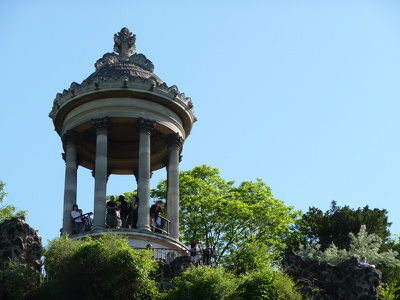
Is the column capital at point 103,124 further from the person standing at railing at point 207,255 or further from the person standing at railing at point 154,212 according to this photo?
the person standing at railing at point 207,255

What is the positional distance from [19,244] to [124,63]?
55.4ft

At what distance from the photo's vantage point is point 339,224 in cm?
7025

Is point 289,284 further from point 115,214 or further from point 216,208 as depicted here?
point 216,208

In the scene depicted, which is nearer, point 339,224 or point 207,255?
point 207,255

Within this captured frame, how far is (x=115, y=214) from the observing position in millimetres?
56281

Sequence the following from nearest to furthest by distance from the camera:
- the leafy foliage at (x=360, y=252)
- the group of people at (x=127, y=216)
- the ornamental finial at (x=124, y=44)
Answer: the group of people at (x=127, y=216), the leafy foliage at (x=360, y=252), the ornamental finial at (x=124, y=44)

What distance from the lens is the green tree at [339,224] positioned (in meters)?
69.2

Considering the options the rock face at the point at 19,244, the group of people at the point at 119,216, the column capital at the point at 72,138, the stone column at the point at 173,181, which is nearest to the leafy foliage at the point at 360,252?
the stone column at the point at 173,181

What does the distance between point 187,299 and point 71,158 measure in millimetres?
16181

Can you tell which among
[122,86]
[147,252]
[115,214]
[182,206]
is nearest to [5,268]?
[147,252]

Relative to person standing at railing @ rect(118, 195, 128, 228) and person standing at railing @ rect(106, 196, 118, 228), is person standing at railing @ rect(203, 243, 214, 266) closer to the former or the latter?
person standing at railing @ rect(106, 196, 118, 228)

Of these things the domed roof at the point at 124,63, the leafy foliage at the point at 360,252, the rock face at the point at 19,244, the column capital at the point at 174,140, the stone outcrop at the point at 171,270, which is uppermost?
the domed roof at the point at 124,63

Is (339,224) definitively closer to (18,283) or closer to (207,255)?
(207,255)

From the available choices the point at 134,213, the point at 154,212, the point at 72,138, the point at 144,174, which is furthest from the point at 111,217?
the point at 72,138
